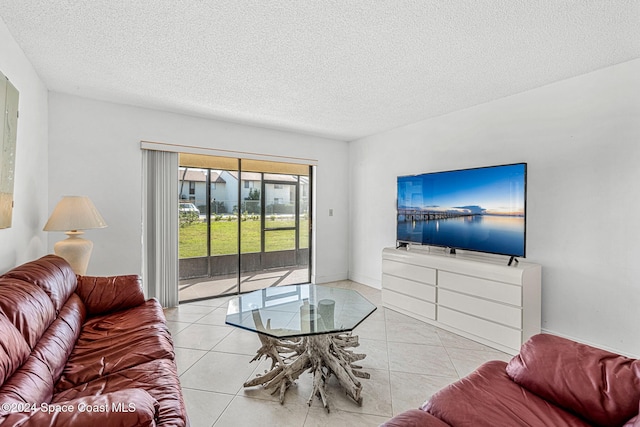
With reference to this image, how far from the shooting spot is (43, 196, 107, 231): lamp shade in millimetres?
2686

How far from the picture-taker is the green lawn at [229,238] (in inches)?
164

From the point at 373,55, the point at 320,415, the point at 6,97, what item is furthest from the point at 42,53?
the point at 320,415

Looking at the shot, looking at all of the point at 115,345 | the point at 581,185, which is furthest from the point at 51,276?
the point at 581,185

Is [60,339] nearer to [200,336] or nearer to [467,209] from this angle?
[200,336]

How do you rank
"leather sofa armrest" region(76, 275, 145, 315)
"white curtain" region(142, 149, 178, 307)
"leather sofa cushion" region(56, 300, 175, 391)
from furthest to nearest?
"white curtain" region(142, 149, 178, 307), "leather sofa armrest" region(76, 275, 145, 315), "leather sofa cushion" region(56, 300, 175, 391)

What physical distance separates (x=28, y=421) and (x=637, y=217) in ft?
12.1

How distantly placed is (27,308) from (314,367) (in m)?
1.67

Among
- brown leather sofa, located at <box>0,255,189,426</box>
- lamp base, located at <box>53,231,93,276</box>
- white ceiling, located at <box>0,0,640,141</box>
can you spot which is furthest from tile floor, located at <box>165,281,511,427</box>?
white ceiling, located at <box>0,0,640,141</box>

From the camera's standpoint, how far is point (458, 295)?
315cm

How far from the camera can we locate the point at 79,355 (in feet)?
5.65

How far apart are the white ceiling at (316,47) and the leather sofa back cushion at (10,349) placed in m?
1.78

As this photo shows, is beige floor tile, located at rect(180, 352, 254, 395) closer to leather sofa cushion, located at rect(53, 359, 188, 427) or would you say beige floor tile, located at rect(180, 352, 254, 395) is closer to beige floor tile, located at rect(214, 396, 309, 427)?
beige floor tile, located at rect(214, 396, 309, 427)

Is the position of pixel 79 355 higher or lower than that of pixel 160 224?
lower

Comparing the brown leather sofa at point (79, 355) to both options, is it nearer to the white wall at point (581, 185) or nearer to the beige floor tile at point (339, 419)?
the beige floor tile at point (339, 419)
